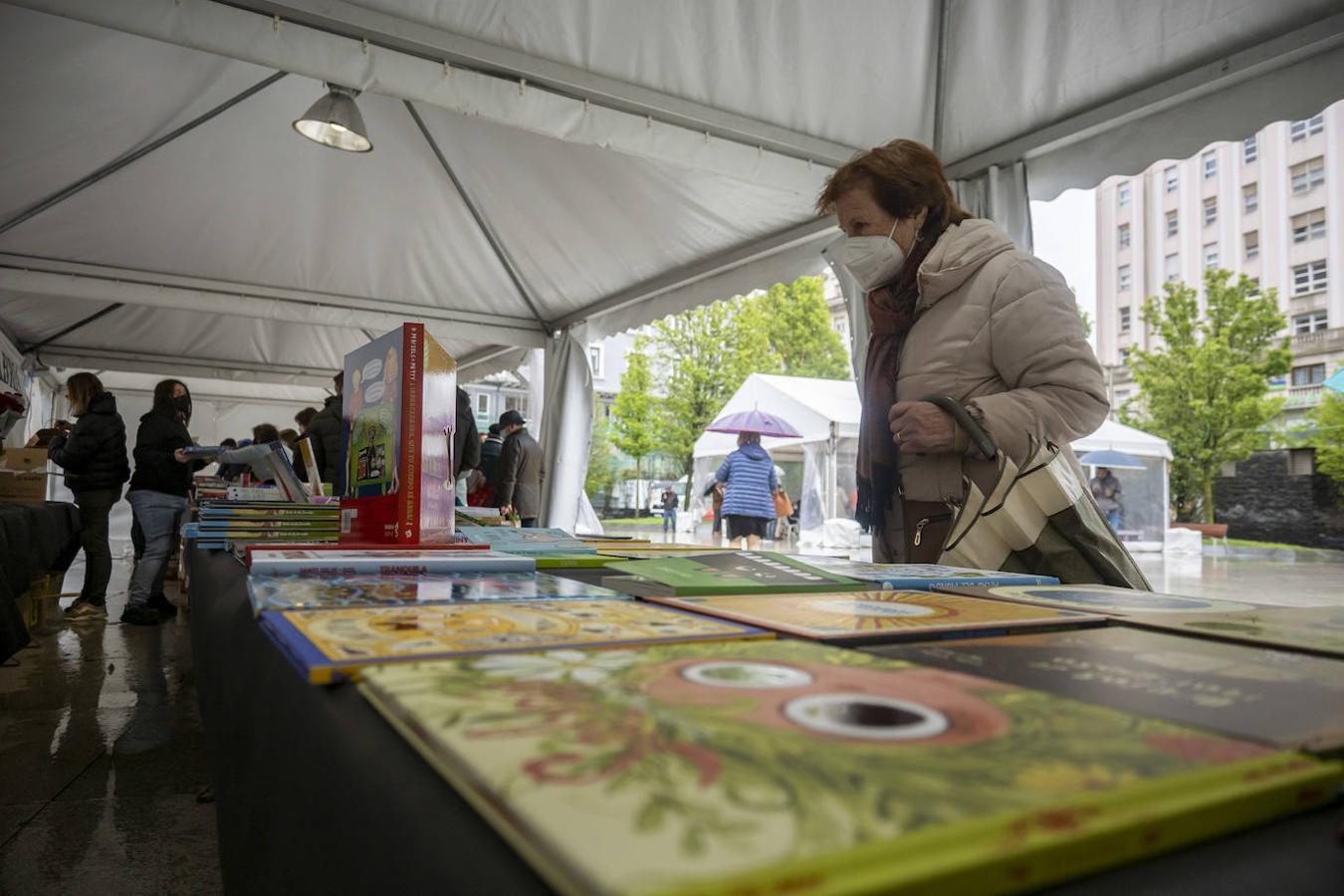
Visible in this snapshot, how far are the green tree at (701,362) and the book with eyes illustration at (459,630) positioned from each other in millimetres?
21682

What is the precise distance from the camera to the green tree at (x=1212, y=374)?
57.7ft

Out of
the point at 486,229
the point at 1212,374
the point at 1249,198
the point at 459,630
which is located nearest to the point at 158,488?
the point at 486,229

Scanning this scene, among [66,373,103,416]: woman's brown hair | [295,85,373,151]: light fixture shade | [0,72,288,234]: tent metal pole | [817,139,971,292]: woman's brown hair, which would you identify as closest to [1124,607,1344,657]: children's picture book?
[817,139,971,292]: woman's brown hair

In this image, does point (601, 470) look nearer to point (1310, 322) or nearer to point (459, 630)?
point (1310, 322)

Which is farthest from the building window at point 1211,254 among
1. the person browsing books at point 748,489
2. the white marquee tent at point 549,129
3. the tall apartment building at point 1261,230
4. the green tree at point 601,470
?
the white marquee tent at point 549,129

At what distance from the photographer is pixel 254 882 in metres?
0.51

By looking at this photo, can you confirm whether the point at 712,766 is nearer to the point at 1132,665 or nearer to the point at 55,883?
the point at 1132,665

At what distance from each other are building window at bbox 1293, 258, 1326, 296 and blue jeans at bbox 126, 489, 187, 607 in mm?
29736

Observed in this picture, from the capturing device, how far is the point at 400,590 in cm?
69

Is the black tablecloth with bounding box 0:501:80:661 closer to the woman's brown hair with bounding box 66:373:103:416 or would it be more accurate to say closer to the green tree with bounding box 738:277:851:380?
the woman's brown hair with bounding box 66:373:103:416

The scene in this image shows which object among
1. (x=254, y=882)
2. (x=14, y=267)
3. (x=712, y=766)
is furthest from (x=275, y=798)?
(x=14, y=267)

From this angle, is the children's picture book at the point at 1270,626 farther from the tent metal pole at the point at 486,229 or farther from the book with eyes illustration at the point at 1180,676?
the tent metal pole at the point at 486,229

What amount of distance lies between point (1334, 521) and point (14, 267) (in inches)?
843

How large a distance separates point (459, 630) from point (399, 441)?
726mm
